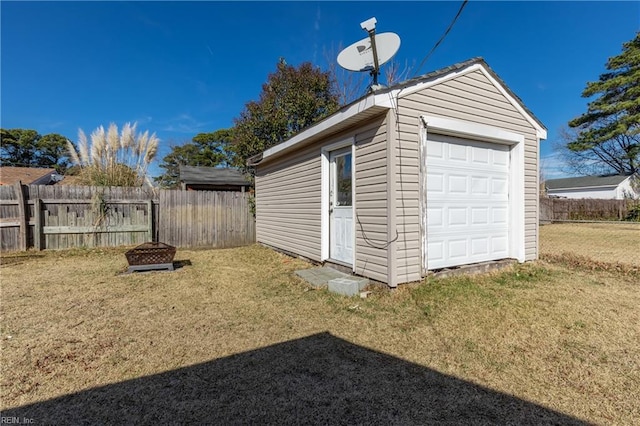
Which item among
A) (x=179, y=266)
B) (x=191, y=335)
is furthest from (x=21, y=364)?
(x=179, y=266)

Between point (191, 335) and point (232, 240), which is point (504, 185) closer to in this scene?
point (191, 335)

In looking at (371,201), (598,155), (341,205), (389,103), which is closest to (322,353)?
(371,201)

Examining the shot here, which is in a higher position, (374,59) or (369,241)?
(374,59)

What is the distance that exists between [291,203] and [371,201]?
286 cm

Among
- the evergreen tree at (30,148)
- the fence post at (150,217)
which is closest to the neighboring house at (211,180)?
the fence post at (150,217)

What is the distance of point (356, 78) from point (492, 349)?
42.7 ft

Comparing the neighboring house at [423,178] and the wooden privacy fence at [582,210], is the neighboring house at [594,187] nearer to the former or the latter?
the wooden privacy fence at [582,210]

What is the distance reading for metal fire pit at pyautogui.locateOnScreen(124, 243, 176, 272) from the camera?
5160 millimetres

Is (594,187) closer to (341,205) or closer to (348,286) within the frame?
(341,205)

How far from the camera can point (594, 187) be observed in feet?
91.7

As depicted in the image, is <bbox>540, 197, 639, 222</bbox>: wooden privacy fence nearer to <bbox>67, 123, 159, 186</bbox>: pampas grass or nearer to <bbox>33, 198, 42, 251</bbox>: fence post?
<bbox>67, 123, 159, 186</bbox>: pampas grass

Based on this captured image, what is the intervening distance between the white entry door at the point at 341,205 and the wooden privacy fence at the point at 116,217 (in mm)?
4629

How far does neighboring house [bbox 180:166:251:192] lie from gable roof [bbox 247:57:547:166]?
34.0ft

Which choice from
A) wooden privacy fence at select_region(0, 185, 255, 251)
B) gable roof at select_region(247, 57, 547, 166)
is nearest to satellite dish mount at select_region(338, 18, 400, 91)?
gable roof at select_region(247, 57, 547, 166)
